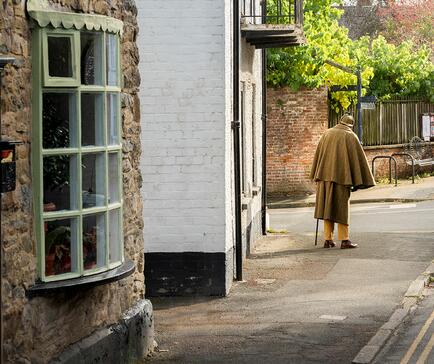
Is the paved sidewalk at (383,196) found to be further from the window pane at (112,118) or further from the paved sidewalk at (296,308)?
the window pane at (112,118)

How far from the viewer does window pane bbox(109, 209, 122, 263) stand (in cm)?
933

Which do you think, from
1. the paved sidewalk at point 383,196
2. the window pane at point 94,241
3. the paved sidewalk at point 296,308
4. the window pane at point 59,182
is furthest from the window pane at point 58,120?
the paved sidewalk at point 383,196

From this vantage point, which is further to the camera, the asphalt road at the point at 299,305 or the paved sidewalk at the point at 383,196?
the paved sidewalk at the point at 383,196

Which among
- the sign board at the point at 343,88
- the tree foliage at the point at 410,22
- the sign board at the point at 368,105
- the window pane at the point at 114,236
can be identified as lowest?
the window pane at the point at 114,236

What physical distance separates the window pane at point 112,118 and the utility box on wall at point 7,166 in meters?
2.40

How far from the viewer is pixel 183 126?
1382 cm

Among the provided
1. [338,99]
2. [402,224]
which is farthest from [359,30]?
[402,224]

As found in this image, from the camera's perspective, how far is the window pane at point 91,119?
881 centimetres

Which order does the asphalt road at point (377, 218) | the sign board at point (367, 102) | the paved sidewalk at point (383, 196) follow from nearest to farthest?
the asphalt road at point (377, 218), the paved sidewalk at point (383, 196), the sign board at point (367, 102)

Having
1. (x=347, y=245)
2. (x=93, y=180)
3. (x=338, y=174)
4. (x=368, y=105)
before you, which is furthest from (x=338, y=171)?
(x=368, y=105)

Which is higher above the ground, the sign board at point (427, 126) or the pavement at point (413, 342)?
the sign board at point (427, 126)

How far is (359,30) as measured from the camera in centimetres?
5494

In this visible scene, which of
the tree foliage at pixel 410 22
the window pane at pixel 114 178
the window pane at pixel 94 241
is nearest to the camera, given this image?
the window pane at pixel 94 241

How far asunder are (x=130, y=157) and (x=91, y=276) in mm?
1763
